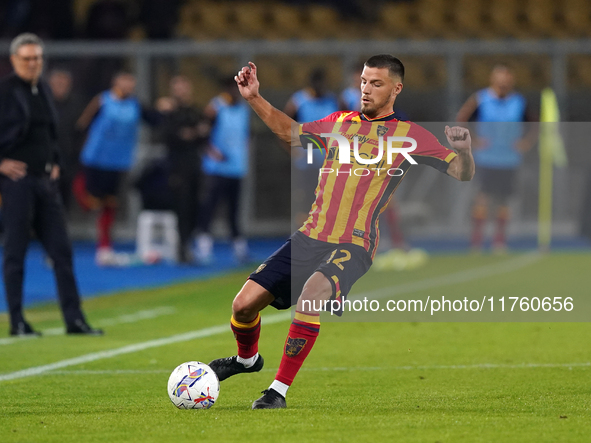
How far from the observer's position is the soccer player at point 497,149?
1458 centimetres

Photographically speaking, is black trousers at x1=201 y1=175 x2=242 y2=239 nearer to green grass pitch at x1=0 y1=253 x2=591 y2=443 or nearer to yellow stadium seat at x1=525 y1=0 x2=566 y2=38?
green grass pitch at x1=0 y1=253 x2=591 y2=443

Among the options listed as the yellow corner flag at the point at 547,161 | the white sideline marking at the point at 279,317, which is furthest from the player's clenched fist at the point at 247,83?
the yellow corner flag at the point at 547,161

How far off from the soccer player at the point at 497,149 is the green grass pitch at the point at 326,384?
573 centimetres

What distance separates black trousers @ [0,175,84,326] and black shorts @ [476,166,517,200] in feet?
26.3

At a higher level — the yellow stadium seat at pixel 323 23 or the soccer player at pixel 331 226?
the yellow stadium seat at pixel 323 23

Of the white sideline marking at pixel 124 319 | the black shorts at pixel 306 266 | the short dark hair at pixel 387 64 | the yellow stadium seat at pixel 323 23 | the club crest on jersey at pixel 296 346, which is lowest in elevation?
the white sideline marking at pixel 124 319

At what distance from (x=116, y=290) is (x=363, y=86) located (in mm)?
6480

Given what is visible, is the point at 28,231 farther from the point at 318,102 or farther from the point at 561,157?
the point at 561,157

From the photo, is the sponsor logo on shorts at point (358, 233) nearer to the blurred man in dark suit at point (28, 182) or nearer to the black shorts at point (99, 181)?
the blurred man in dark suit at point (28, 182)

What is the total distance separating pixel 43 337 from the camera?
8.36m

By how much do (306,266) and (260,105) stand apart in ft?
2.90

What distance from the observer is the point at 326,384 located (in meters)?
6.27

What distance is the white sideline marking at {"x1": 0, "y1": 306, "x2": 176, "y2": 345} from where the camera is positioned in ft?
27.1

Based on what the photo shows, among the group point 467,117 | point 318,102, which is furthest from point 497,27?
point 318,102
